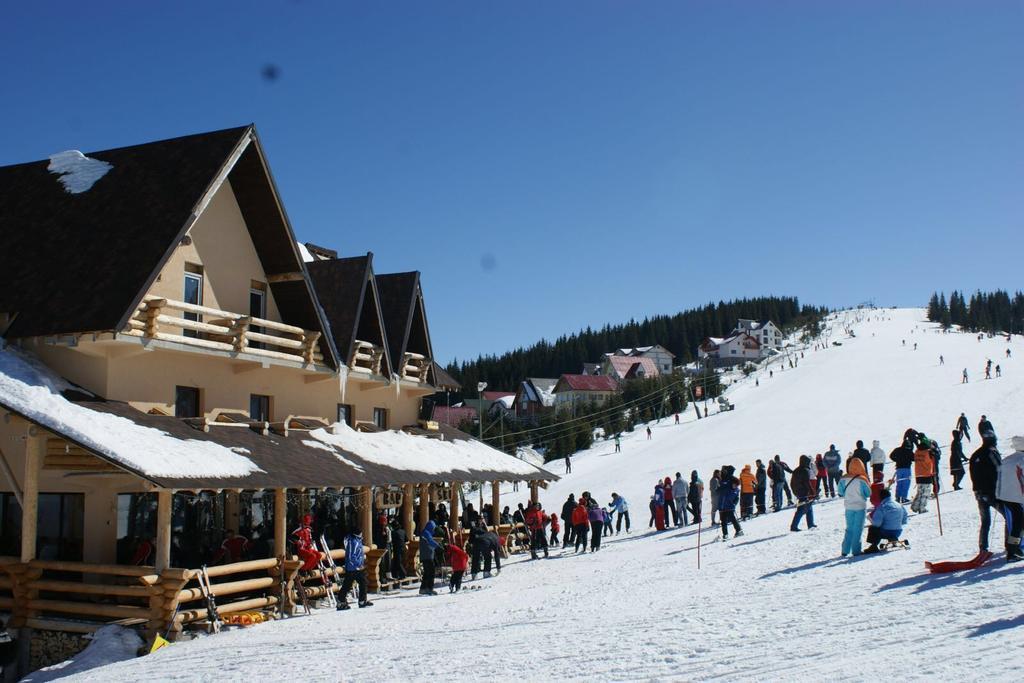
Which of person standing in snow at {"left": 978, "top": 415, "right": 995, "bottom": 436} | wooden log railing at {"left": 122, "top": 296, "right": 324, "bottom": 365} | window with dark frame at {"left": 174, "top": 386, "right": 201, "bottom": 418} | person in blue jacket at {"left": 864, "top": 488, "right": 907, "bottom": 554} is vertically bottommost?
person in blue jacket at {"left": 864, "top": 488, "right": 907, "bottom": 554}

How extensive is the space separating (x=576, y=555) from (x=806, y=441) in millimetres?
26834

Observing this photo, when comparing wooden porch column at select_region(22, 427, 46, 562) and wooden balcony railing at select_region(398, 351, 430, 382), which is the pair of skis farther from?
wooden balcony railing at select_region(398, 351, 430, 382)

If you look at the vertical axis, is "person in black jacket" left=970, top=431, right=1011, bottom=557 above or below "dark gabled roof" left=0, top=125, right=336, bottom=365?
below

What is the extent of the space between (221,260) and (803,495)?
15.0 metres

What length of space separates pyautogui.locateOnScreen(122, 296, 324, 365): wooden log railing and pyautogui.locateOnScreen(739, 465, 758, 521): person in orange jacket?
12015mm

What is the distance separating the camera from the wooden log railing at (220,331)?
17.4 metres

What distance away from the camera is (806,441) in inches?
1896

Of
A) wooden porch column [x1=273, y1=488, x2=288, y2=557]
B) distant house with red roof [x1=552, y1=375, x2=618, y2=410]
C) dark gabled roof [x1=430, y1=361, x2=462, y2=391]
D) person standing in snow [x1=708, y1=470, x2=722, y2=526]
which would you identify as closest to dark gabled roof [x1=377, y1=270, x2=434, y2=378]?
dark gabled roof [x1=430, y1=361, x2=462, y2=391]

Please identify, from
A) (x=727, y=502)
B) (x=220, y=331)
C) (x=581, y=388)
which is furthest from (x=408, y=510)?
(x=581, y=388)

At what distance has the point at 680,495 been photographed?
89.7ft

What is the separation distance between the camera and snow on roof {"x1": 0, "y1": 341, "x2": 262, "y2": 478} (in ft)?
47.0

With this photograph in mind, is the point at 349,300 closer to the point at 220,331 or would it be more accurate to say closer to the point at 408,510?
the point at 220,331

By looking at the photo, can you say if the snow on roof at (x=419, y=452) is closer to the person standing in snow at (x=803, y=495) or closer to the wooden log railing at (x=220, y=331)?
the wooden log railing at (x=220, y=331)

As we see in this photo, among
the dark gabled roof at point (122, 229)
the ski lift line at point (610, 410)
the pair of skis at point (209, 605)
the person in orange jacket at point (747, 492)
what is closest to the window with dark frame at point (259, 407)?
the dark gabled roof at point (122, 229)
